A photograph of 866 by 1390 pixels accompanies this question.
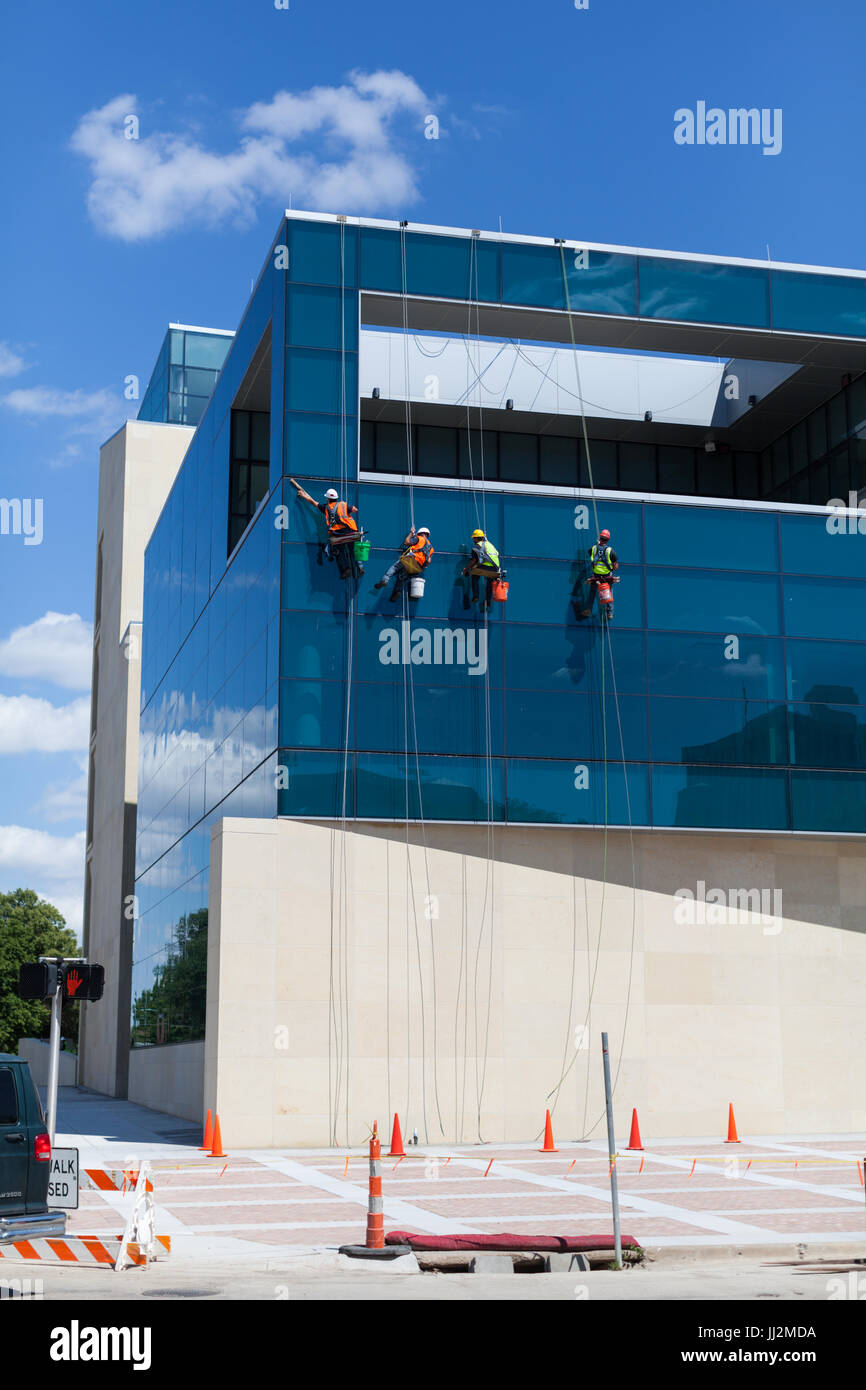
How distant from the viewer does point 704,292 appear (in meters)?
31.8

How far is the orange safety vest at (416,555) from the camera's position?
28.1 meters

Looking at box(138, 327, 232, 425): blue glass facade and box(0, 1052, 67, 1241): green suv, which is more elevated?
box(138, 327, 232, 425): blue glass facade

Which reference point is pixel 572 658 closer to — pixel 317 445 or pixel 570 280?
pixel 317 445

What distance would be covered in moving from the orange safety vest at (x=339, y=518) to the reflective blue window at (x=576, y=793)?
5.51 metres

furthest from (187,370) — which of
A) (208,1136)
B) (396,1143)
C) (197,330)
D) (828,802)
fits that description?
(396,1143)

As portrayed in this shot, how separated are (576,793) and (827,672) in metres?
6.15

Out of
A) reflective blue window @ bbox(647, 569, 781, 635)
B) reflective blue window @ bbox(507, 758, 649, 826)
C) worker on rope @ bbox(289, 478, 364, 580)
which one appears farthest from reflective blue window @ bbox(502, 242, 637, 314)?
reflective blue window @ bbox(507, 758, 649, 826)

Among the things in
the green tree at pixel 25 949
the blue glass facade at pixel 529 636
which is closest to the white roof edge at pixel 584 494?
the blue glass facade at pixel 529 636

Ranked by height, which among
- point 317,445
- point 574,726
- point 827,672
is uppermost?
point 317,445

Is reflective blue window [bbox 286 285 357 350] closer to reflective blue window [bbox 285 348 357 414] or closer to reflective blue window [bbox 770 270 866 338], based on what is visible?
reflective blue window [bbox 285 348 357 414]

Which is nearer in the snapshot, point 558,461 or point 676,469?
point 558,461

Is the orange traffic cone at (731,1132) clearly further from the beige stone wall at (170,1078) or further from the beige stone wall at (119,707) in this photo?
the beige stone wall at (119,707)

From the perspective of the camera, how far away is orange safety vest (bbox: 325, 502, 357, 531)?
28.0 metres

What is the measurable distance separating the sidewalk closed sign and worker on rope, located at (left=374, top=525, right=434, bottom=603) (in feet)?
50.9
